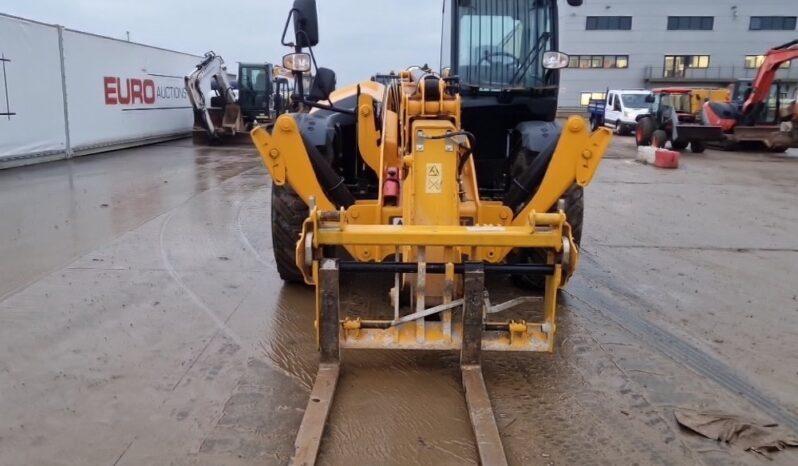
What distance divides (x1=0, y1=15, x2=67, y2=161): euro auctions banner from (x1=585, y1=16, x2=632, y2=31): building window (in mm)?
40077

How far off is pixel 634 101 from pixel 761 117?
852cm

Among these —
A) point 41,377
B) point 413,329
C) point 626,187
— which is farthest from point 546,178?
point 626,187

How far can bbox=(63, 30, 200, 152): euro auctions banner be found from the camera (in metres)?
15.1

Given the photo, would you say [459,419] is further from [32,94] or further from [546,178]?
[32,94]

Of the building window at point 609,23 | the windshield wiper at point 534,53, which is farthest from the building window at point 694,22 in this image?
the windshield wiper at point 534,53

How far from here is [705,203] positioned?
1006cm

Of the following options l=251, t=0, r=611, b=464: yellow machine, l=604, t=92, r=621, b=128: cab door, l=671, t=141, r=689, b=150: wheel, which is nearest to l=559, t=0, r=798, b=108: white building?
l=604, t=92, r=621, b=128: cab door

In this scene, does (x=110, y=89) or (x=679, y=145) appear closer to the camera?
(x=110, y=89)

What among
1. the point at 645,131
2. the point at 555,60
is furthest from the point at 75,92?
the point at 645,131

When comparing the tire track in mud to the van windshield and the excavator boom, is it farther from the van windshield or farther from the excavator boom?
the van windshield

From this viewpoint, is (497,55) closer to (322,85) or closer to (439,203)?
(322,85)

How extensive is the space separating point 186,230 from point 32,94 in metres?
8.48

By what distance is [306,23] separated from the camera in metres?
4.18

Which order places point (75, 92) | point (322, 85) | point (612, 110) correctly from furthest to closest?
point (612, 110) → point (75, 92) → point (322, 85)
